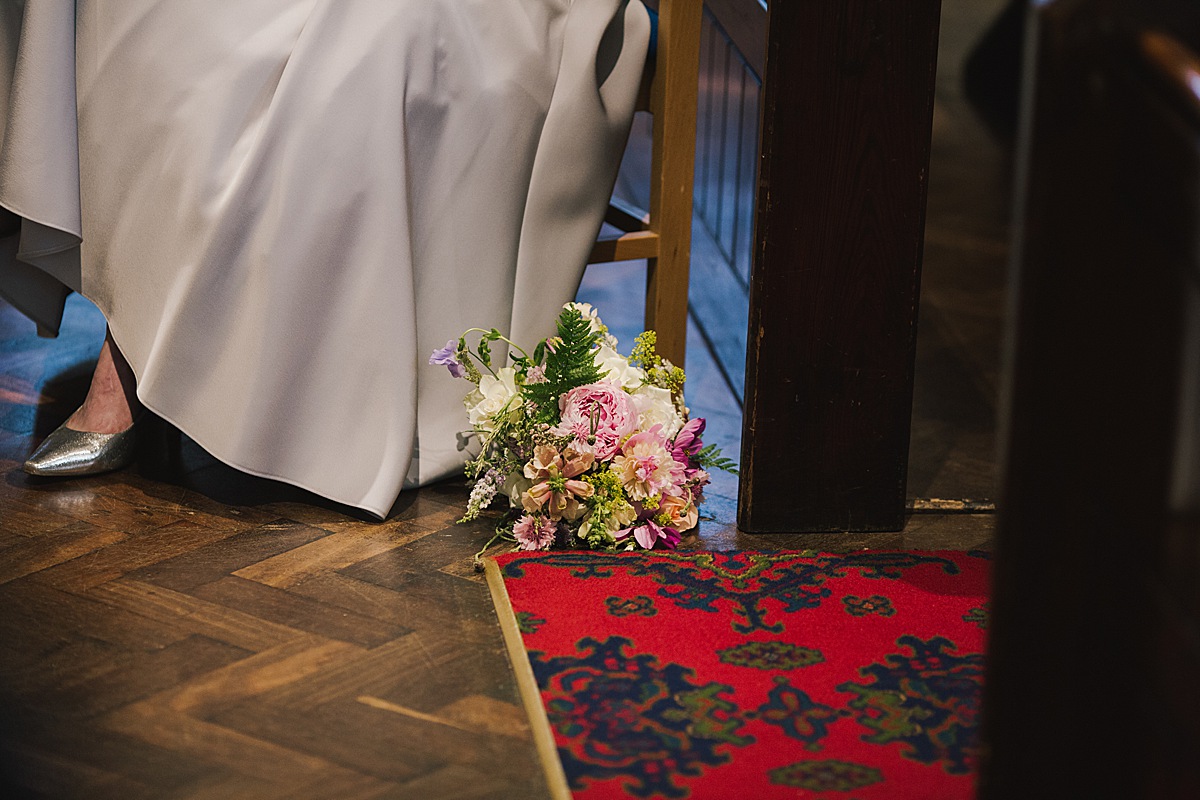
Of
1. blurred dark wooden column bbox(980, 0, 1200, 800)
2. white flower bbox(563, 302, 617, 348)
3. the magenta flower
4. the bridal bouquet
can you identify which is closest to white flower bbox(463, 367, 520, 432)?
the bridal bouquet

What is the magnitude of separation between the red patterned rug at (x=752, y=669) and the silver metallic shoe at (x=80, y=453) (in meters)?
0.70

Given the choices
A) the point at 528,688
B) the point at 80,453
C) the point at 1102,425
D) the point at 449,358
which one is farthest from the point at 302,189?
the point at 1102,425

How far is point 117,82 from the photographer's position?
73.5 inches

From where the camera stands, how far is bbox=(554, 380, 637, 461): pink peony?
174 cm

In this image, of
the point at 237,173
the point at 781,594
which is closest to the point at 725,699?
the point at 781,594

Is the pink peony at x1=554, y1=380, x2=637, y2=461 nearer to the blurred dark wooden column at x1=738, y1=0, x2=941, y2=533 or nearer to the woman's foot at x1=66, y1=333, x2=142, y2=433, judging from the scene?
the blurred dark wooden column at x1=738, y1=0, x2=941, y2=533

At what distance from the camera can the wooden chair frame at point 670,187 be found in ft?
6.62

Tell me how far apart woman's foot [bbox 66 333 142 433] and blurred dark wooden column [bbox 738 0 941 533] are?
97cm

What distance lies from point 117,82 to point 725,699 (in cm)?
125

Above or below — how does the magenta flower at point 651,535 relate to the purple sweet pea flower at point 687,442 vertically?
below

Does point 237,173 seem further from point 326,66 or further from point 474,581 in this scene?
point 474,581

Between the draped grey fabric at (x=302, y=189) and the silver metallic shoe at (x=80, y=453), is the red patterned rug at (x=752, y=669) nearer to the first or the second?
the draped grey fabric at (x=302, y=189)

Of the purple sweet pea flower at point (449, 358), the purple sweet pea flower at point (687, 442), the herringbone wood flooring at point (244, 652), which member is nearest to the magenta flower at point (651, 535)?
the purple sweet pea flower at point (687, 442)

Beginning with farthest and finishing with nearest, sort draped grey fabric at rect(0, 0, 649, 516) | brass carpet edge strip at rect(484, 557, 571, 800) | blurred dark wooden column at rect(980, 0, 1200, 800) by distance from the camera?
draped grey fabric at rect(0, 0, 649, 516)
brass carpet edge strip at rect(484, 557, 571, 800)
blurred dark wooden column at rect(980, 0, 1200, 800)
